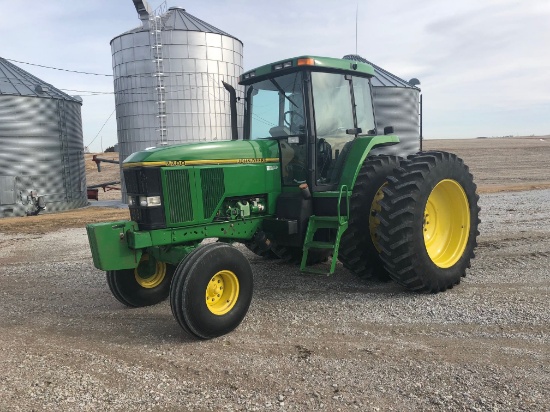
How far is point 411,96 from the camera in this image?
53.8 ft

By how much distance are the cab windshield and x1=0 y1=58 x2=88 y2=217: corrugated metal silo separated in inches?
457

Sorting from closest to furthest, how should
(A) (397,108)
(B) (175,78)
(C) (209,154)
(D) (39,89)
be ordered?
(C) (209,154) → (B) (175,78) → (D) (39,89) → (A) (397,108)

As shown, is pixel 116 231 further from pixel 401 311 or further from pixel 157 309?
pixel 401 311

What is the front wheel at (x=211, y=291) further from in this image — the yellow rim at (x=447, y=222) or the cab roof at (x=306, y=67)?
the yellow rim at (x=447, y=222)

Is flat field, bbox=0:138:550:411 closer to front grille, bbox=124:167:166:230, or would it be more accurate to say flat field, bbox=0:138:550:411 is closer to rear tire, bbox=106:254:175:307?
rear tire, bbox=106:254:175:307

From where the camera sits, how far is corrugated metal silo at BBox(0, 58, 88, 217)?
14.5m

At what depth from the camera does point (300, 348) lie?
4027 mm

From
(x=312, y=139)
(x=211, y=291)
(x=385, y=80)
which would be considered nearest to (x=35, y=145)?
(x=385, y=80)

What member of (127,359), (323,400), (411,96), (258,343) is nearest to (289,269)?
(258,343)

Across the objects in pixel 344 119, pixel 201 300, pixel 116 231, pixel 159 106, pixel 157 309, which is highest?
pixel 159 106

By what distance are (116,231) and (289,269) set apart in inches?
115

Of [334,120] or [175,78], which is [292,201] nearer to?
[334,120]

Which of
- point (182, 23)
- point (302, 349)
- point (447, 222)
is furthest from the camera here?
point (182, 23)

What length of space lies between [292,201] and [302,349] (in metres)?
1.81
